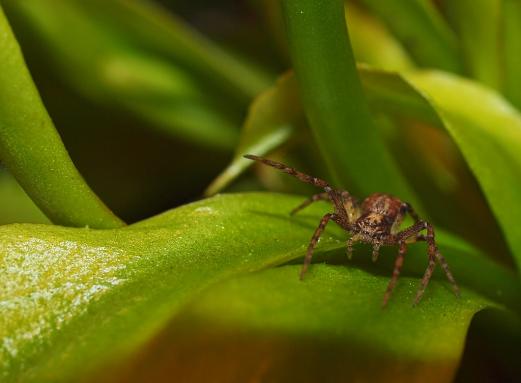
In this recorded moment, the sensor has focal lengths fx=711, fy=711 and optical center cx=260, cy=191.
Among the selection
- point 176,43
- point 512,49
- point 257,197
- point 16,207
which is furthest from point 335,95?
point 16,207

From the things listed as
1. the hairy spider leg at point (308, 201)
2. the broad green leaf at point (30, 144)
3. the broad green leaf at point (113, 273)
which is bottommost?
the hairy spider leg at point (308, 201)

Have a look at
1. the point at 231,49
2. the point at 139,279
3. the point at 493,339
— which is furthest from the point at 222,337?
the point at 231,49

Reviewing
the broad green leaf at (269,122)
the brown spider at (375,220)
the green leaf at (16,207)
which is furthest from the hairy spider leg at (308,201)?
the green leaf at (16,207)

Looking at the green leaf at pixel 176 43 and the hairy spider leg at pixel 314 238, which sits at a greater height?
the green leaf at pixel 176 43

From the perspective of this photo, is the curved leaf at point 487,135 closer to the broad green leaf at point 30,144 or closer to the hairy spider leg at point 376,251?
the hairy spider leg at point 376,251

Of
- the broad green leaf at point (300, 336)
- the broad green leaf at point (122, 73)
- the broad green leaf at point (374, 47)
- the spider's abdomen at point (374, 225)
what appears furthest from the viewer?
the broad green leaf at point (374, 47)

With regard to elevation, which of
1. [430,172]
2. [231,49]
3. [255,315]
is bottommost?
[430,172]

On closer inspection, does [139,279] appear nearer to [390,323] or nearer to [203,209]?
[203,209]
